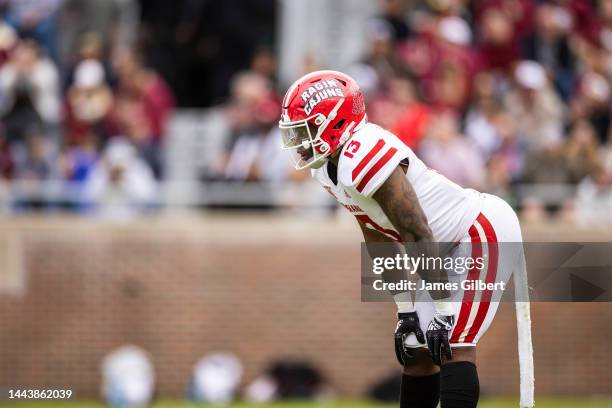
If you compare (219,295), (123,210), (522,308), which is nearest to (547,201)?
(219,295)

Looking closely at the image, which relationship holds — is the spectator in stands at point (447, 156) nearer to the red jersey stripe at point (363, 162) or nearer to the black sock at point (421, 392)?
the black sock at point (421, 392)

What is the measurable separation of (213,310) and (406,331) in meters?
7.24

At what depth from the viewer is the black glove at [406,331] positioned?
7543mm

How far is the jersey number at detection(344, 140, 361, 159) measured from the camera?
719 cm

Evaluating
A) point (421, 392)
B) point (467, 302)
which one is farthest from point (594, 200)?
point (467, 302)

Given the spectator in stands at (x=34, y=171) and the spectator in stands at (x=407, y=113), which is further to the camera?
the spectator in stands at (x=34, y=171)

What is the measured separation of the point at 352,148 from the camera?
722 centimetres

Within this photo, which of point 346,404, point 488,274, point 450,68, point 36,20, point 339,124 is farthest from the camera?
point 36,20

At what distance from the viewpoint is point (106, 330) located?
47.7ft

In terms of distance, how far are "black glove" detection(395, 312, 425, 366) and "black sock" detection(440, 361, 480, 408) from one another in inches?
12.5

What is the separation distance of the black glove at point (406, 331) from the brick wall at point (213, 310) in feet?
21.8

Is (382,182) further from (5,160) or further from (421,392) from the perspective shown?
(5,160)

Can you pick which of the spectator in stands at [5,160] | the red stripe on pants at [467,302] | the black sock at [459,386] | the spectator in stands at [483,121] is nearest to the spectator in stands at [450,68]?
the spectator in stands at [483,121]

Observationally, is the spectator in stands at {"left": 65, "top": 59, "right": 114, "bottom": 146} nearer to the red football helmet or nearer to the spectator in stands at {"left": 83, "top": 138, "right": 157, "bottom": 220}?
the spectator in stands at {"left": 83, "top": 138, "right": 157, "bottom": 220}
